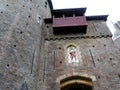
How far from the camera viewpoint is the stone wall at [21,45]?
999cm

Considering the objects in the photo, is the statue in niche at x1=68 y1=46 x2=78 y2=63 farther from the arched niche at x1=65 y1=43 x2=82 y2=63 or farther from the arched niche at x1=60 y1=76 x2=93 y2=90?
the arched niche at x1=60 y1=76 x2=93 y2=90

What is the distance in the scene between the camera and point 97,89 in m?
10.7

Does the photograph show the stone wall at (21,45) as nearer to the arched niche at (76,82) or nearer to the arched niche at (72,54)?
the arched niche at (76,82)

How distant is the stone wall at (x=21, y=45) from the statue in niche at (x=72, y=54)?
5.62ft

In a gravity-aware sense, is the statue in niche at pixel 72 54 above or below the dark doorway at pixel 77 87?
above

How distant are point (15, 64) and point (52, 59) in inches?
103

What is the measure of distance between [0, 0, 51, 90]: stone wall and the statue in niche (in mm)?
1712

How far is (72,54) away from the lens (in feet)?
41.9

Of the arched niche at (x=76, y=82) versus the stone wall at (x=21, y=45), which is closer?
the stone wall at (x=21, y=45)

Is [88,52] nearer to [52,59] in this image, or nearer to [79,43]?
[79,43]

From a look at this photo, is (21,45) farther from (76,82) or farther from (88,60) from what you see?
(88,60)

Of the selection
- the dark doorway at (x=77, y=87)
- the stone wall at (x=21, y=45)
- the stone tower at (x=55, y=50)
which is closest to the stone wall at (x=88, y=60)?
the stone tower at (x=55, y=50)

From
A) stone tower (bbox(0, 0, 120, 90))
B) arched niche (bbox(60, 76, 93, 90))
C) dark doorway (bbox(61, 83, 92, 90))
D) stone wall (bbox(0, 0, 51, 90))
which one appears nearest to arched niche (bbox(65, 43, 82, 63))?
stone tower (bbox(0, 0, 120, 90))

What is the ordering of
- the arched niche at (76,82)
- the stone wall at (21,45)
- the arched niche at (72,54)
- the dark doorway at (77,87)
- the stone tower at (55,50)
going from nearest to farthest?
1. the stone wall at (21,45)
2. the stone tower at (55,50)
3. the arched niche at (76,82)
4. the dark doorway at (77,87)
5. the arched niche at (72,54)
